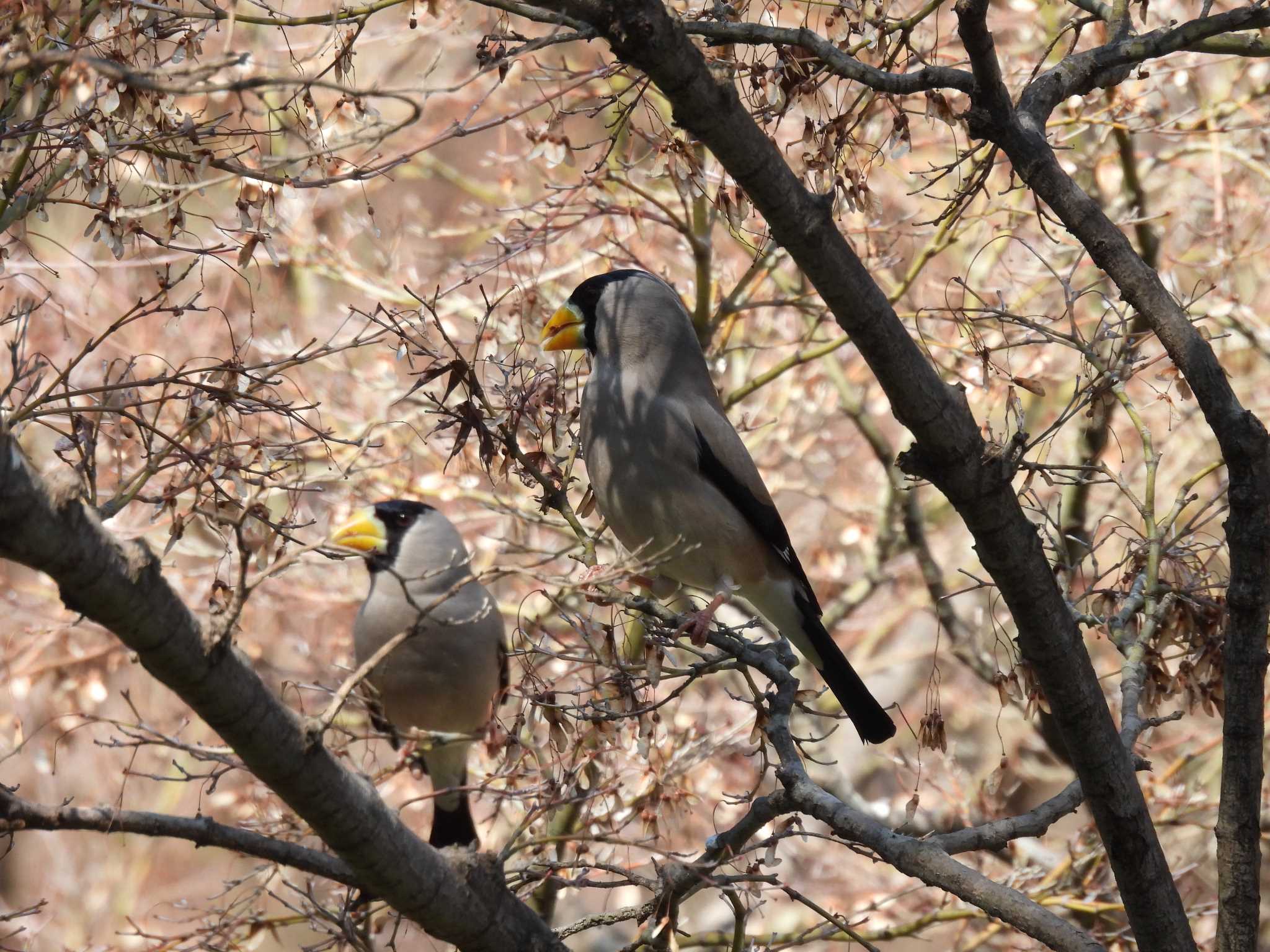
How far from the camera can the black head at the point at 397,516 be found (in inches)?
227

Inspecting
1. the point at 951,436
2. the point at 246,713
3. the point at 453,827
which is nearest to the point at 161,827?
the point at 246,713

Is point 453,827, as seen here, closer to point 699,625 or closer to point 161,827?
point 699,625

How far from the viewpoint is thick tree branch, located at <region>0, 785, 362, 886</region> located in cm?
264

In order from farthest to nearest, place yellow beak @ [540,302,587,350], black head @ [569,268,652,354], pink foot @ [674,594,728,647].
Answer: black head @ [569,268,652,354] → yellow beak @ [540,302,587,350] → pink foot @ [674,594,728,647]

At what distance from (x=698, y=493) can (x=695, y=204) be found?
1.45 metres

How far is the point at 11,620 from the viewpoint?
7.64 meters

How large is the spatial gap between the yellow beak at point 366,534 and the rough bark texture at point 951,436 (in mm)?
3117

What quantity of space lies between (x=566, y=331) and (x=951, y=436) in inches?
80.0

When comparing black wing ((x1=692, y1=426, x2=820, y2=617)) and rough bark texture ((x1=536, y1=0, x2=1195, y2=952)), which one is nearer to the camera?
rough bark texture ((x1=536, y1=0, x2=1195, y2=952))

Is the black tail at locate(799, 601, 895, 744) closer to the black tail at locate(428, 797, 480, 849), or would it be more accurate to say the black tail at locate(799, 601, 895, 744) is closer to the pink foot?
the pink foot

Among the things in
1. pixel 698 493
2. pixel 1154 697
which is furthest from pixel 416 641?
pixel 1154 697

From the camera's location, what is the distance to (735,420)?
6.64m

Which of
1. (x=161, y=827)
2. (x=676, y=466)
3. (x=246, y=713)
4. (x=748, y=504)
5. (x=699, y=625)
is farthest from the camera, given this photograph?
(x=748, y=504)

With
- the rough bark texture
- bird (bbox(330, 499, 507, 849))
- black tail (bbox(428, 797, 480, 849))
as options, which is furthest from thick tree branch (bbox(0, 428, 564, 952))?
black tail (bbox(428, 797, 480, 849))
